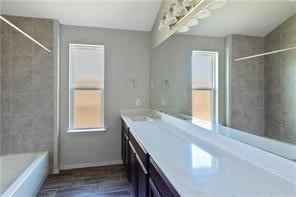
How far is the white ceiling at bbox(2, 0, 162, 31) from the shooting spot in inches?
112

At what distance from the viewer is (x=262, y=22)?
1.16m

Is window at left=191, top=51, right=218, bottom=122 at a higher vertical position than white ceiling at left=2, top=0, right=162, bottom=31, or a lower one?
lower

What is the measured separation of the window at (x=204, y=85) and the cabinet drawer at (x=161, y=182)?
0.68 meters

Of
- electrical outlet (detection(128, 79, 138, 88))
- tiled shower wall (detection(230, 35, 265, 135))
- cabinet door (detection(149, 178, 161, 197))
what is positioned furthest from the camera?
electrical outlet (detection(128, 79, 138, 88))

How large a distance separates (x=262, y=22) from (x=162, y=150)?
108cm

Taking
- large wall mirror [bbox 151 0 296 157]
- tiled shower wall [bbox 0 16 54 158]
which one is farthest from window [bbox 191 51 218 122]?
tiled shower wall [bbox 0 16 54 158]

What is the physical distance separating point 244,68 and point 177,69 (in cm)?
125

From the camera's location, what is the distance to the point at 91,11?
302 centimetres

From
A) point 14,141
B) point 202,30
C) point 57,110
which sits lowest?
point 14,141

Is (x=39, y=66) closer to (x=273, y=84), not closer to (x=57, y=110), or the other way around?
(x=57, y=110)

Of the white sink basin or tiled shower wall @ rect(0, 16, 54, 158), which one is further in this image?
the white sink basin

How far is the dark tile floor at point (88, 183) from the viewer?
8.30ft

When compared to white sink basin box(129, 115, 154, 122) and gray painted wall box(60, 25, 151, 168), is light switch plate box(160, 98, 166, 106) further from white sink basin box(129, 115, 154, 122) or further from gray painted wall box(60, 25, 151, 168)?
gray painted wall box(60, 25, 151, 168)

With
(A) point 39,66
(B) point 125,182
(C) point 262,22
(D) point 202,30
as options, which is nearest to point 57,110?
(A) point 39,66
